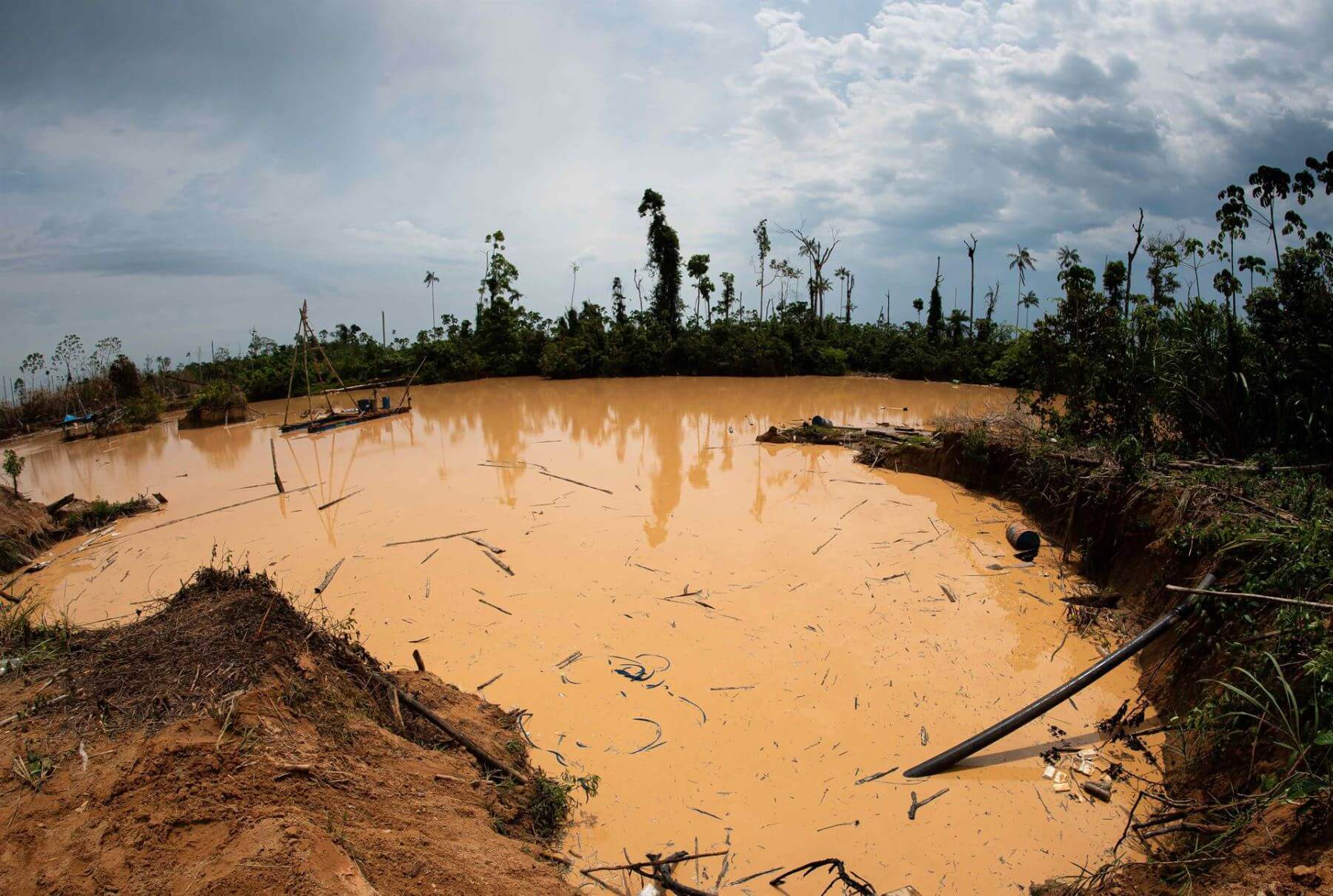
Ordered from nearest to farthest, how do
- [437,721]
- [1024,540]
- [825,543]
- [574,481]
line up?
1. [437,721]
2. [1024,540]
3. [825,543]
4. [574,481]

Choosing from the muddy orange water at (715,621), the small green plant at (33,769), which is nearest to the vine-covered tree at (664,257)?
the muddy orange water at (715,621)

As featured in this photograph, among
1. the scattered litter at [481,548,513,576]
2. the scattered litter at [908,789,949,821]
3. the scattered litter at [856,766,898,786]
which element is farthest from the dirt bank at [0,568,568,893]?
the scattered litter at [481,548,513,576]

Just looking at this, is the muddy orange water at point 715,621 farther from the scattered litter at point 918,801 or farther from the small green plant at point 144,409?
the small green plant at point 144,409

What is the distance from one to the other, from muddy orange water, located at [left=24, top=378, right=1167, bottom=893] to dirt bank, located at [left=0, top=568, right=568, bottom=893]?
0.78m

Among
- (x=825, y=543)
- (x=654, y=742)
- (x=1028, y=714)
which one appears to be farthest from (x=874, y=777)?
(x=825, y=543)

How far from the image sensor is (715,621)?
5336 millimetres

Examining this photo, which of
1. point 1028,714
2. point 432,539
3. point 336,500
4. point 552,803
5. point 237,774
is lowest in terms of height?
point 552,803

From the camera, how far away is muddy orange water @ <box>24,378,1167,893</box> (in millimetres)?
3225

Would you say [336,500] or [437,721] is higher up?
[336,500]

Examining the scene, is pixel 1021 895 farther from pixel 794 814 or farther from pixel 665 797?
pixel 665 797

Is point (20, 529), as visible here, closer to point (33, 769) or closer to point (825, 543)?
point (33, 769)

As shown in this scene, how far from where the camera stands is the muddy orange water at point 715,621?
322 centimetres

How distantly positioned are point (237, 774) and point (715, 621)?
3671mm

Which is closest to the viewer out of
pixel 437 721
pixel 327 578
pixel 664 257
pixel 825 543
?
pixel 437 721
